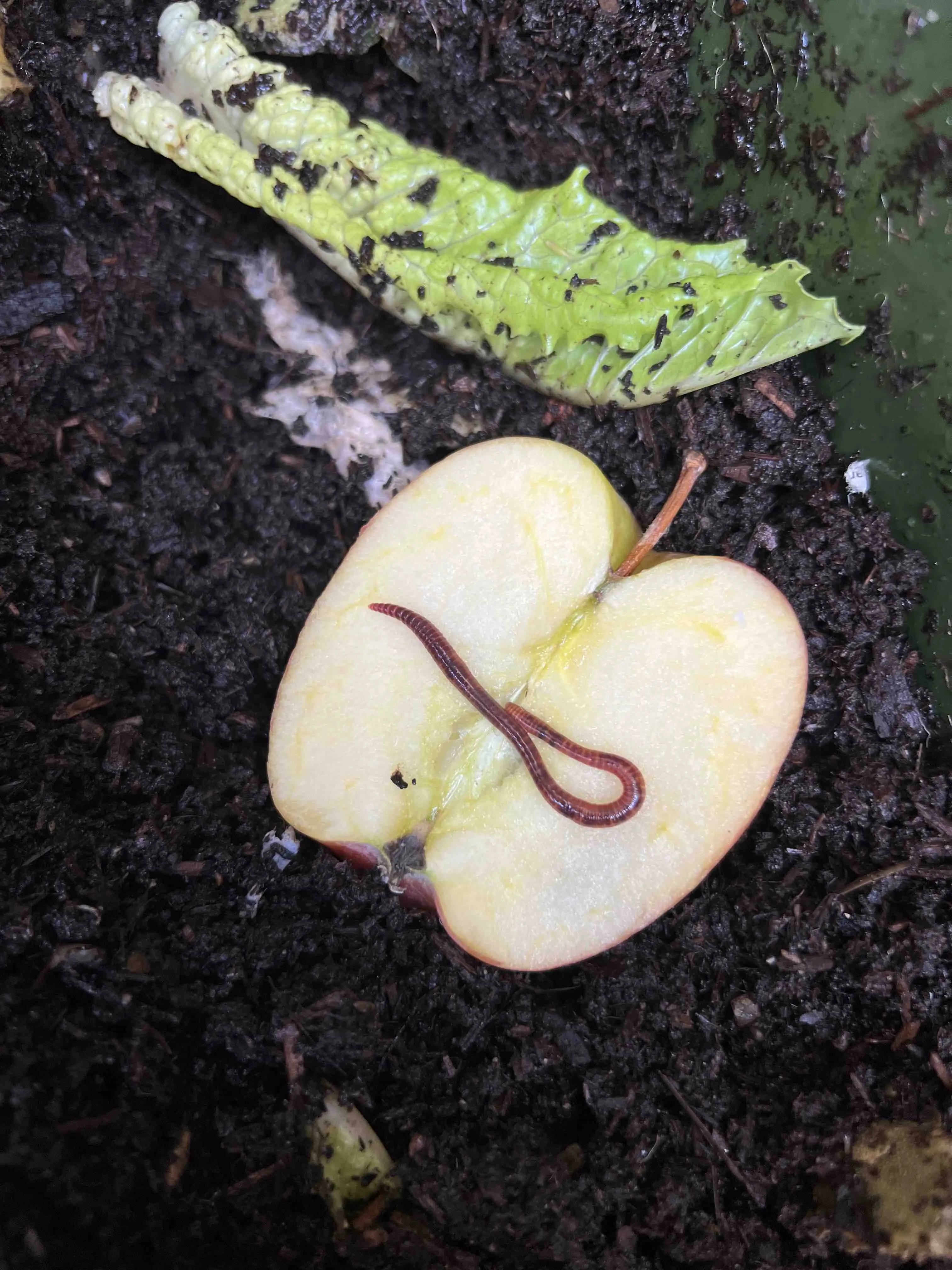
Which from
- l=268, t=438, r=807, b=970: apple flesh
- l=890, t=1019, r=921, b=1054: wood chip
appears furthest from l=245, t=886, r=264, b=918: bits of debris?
l=890, t=1019, r=921, b=1054: wood chip

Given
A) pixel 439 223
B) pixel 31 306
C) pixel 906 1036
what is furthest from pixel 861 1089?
pixel 31 306

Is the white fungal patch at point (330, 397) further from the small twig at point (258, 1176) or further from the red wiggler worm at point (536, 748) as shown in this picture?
the small twig at point (258, 1176)

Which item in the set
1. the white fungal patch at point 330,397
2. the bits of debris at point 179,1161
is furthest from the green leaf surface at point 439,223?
the bits of debris at point 179,1161

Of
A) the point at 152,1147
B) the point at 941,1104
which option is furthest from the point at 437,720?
→ the point at 941,1104

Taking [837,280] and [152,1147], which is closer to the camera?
[152,1147]

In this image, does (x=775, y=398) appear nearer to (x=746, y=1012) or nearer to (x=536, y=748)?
(x=536, y=748)

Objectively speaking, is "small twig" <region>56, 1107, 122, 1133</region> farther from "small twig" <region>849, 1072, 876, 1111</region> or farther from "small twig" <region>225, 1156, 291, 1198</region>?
"small twig" <region>849, 1072, 876, 1111</region>

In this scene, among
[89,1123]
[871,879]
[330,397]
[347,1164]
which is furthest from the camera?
[330,397]

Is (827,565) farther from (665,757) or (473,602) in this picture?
(473,602)
